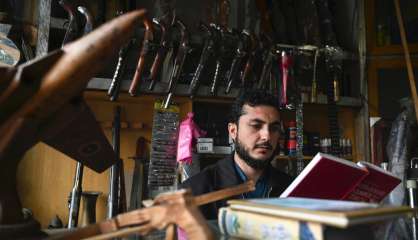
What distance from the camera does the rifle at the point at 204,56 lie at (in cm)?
168

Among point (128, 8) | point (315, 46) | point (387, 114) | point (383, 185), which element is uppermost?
point (128, 8)

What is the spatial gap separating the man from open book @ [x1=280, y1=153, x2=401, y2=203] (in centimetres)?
48

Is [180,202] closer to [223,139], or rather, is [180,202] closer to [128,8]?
[223,139]

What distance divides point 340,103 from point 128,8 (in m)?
1.24

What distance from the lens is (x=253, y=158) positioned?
1.36m

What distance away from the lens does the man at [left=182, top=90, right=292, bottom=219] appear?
1.35m

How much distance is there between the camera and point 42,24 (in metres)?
1.55

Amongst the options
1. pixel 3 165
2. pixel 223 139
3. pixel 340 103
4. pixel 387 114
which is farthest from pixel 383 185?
pixel 387 114

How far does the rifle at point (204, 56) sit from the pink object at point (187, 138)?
131 millimetres

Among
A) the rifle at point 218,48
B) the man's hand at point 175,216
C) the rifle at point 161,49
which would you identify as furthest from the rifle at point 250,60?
the man's hand at point 175,216

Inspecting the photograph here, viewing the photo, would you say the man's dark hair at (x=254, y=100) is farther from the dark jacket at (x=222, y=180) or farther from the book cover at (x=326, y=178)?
the book cover at (x=326, y=178)

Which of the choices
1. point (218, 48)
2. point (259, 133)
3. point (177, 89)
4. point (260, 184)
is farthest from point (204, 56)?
point (260, 184)

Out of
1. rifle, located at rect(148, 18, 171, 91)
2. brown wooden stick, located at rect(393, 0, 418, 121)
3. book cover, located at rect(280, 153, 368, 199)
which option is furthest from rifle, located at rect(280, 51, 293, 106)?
book cover, located at rect(280, 153, 368, 199)

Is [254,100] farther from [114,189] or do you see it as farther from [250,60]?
[114,189]
